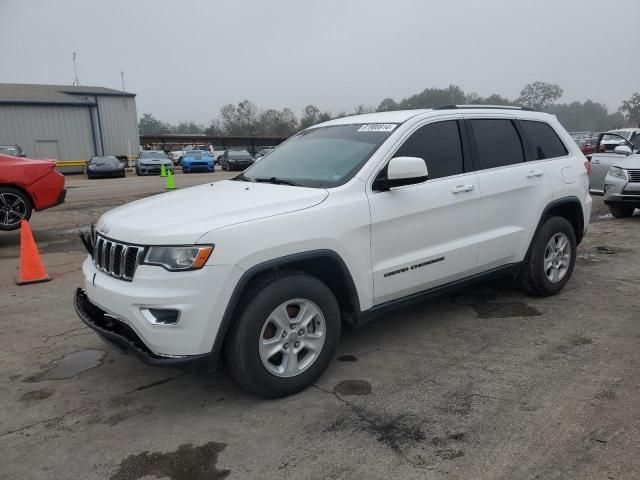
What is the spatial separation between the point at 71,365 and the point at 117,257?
1.33m

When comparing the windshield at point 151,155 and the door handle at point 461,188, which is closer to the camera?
the door handle at point 461,188

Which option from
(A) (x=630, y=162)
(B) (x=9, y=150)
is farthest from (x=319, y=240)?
(B) (x=9, y=150)

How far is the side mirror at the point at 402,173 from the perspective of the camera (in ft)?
11.6

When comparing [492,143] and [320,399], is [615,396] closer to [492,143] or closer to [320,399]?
[320,399]

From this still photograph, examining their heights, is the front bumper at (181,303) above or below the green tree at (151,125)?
below

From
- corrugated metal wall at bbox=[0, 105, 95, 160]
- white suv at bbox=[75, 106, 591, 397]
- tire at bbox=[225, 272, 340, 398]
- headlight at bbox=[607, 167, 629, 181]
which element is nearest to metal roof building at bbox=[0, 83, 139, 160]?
corrugated metal wall at bbox=[0, 105, 95, 160]

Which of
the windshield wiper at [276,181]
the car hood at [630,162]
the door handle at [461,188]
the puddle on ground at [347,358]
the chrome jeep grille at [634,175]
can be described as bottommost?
the puddle on ground at [347,358]

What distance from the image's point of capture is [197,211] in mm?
3297

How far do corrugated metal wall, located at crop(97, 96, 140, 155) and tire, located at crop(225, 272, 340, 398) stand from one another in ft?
124

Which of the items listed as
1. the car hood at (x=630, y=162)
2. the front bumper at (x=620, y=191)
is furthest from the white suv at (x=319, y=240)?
the car hood at (x=630, y=162)

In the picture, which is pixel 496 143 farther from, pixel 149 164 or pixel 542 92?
pixel 542 92

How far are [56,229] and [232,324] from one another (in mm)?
8530

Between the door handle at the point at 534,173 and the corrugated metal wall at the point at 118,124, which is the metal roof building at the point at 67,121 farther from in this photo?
the door handle at the point at 534,173

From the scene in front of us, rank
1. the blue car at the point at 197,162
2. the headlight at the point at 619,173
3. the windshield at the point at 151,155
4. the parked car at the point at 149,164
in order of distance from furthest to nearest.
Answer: the blue car at the point at 197,162
the windshield at the point at 151,155
the parked car at the point at 149,164
the headlight at the point at 619,173
